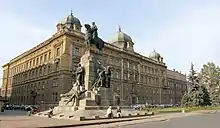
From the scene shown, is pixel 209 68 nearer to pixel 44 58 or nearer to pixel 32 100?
pixel 44 58

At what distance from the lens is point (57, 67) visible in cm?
5347

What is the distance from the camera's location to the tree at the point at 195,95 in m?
44.7

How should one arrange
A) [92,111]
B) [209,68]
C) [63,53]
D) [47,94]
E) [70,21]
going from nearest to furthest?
[92,111], [63,53], [47,94], [70,21], [209,68]

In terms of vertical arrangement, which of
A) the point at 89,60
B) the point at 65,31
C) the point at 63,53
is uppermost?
the point at 65,31

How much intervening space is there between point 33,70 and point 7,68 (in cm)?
2895

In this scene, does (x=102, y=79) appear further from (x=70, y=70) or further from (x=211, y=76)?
(x=211, y=76)

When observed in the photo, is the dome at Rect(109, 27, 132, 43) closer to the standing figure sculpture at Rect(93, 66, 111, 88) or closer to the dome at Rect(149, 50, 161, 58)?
the dome at Rect(149, 50, 161, 58)

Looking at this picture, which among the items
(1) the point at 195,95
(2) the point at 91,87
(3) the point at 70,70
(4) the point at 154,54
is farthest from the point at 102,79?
(4) the point at 154,54

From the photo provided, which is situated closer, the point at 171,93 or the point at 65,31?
the point at 65,31

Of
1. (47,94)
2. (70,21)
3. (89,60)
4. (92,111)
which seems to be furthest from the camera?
(70,21)

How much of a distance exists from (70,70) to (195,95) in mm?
26340

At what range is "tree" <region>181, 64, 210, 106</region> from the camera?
44.7 metres

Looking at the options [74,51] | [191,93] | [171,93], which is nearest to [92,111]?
[191,93]

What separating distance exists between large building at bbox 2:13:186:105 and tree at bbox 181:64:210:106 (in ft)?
43.6
